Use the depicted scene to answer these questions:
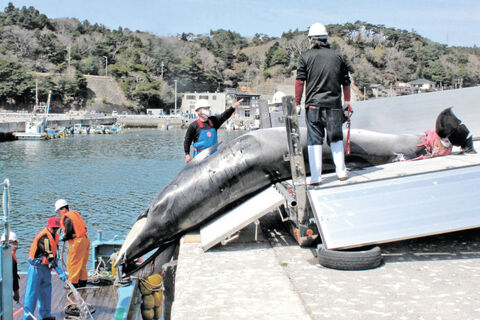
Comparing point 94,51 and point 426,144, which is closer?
point 426,144

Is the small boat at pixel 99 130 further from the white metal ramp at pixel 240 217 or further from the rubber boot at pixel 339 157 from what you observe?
the rubber boot at pixel 339 157

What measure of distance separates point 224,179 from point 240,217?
873 millimetres

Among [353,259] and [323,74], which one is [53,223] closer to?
[323,74]

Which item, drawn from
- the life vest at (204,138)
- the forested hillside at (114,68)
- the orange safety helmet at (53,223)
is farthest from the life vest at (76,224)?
the forested hillside at (114,68)

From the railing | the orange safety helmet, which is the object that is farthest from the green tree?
the railing

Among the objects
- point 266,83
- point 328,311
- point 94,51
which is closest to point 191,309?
point 328,311

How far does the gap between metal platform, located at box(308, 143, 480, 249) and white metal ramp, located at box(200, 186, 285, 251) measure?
2.38 feet

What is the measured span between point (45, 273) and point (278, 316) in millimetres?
5822

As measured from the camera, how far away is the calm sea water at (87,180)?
24.4m

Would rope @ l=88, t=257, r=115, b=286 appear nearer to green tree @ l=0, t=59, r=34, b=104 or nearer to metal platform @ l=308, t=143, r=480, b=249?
metal platform @ l=308, t=143, r=480, b=249

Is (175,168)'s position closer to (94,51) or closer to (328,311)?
(328,311)

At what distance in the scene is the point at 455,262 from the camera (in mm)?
5102

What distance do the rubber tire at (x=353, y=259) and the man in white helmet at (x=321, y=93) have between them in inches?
45.3

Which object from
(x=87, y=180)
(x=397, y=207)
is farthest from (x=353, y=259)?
(x=87, y=180)
